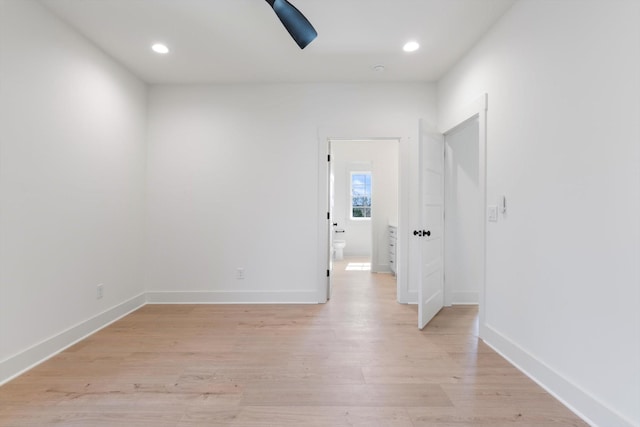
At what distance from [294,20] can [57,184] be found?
2153mm

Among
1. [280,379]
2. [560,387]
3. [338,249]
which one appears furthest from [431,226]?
[338,249]

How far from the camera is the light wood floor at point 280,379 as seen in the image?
66.8 inches

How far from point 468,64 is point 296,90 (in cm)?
182

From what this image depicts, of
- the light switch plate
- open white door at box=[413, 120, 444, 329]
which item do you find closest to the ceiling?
open white door at box=[413, 120, 444, 329]

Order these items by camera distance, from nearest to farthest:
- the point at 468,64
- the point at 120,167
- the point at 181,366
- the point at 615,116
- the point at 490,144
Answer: the point at 615,116 → the point at 181,366 → the point at 490,144 → the point at 468,64 → the point at 120,167

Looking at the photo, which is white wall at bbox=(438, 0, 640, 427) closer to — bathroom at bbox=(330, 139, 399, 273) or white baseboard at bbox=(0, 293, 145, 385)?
white baseboard at bbox=(0, 293, 145, 385)

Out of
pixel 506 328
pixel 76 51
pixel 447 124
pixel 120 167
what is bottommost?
pixel 506 328

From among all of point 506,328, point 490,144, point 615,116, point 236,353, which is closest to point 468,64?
point 490,144

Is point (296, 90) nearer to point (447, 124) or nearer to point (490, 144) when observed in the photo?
point (447, 124)

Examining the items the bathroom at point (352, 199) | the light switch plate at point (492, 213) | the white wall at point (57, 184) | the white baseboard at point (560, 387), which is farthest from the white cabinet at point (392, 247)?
the white wall at point (57, 184)

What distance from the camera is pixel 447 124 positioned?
3.43 meters

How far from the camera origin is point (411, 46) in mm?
2908

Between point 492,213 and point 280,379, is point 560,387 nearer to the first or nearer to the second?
point 492,213

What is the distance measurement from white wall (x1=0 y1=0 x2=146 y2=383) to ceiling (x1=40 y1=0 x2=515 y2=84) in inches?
13.0
